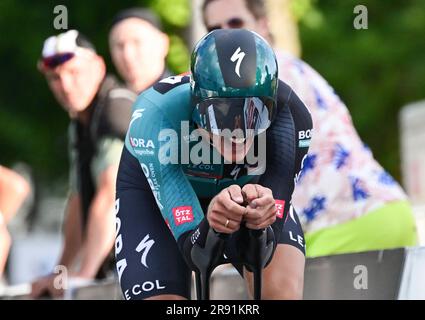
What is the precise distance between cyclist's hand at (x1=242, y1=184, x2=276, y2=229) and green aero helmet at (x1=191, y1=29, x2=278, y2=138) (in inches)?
12.5

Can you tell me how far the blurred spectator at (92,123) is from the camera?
8281 mm

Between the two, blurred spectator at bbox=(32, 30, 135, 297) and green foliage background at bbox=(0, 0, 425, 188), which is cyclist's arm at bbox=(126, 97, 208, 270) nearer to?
blurred spectator at bbox=(32, 30, 135, 297)

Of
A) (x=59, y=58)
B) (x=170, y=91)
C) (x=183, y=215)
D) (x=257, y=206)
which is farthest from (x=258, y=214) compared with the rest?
(x=59, y=58)

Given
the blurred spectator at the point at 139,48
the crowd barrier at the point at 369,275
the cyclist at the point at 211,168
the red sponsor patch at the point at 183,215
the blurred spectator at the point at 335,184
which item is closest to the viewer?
the cyclist at the point at 211,168

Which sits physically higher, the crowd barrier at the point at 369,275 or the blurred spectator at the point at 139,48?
the blurred spectator at the point at 139,48

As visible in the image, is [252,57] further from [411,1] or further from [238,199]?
[411,1]

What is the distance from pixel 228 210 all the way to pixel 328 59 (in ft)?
45.7

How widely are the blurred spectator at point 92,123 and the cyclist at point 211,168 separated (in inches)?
125

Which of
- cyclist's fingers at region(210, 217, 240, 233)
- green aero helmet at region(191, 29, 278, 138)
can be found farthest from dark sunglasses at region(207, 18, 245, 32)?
cyclist's fingers at region(210, 217, 240, 233)

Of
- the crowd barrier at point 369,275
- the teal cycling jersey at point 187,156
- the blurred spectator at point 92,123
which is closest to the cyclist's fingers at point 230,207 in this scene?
the teal cycling jersey at point 187,156

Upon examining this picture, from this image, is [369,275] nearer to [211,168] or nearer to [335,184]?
[335,184]

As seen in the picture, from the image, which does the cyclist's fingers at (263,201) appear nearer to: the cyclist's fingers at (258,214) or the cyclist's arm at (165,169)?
the cyclist's fingers at (258,214)

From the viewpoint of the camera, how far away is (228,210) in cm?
408

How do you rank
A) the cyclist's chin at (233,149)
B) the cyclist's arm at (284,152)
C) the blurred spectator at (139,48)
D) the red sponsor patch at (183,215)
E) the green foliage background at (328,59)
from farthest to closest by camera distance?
the green foliage background at (328,59) → the blurred spectator at (139,48) → the cyclist's arm at (284,152) → the red sponsor patch at (183,215) → the cyclist's chin at (233,149)
